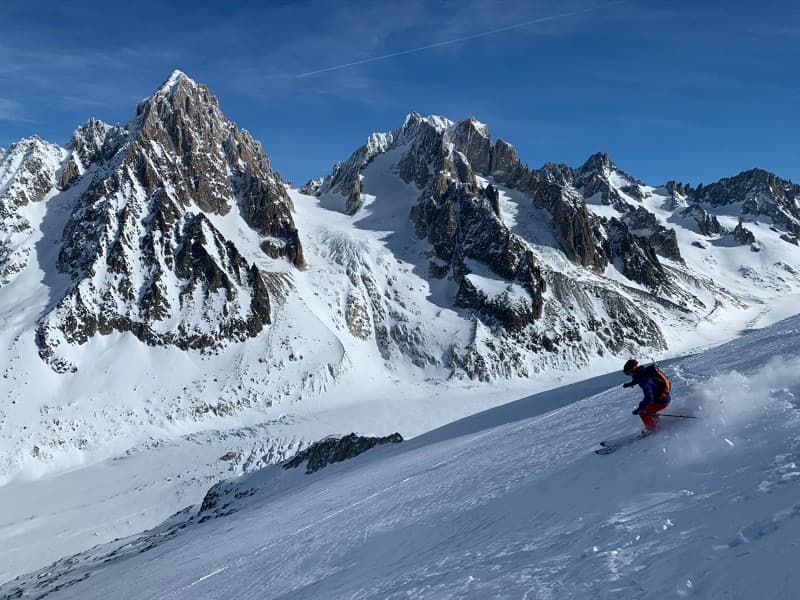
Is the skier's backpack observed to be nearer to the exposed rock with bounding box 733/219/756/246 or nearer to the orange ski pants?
the orange ski pants

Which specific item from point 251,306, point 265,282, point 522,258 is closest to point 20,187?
point 265,282

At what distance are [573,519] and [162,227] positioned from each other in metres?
83.4

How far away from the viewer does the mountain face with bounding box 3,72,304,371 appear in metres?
73.2

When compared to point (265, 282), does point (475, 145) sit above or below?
above

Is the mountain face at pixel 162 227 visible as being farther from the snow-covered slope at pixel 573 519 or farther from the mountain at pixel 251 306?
the snow-covered slope at pixel 573 519

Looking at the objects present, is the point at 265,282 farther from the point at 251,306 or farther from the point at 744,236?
the point at 744,236

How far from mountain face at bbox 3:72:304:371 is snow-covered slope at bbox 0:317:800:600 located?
55.3 meters

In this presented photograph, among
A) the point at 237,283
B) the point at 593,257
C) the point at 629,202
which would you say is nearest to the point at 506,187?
the point at 593,257

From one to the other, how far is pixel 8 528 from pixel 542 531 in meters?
51.9

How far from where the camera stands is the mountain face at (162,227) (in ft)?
240

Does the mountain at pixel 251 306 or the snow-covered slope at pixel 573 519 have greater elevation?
the mountain at pixel 251 306

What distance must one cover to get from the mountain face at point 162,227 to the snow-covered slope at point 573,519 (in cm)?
5532

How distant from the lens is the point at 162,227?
8144 centimetres

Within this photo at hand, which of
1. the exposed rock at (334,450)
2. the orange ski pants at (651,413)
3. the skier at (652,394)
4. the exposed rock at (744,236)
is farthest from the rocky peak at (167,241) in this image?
the exposed rock at (744,236)
